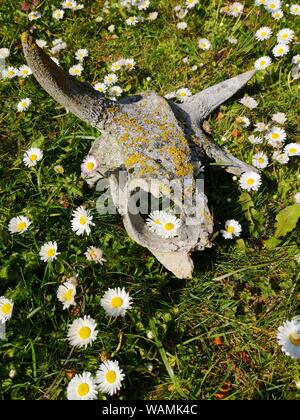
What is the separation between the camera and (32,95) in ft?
12.1

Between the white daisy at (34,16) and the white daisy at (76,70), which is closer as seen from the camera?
the white daisy at (76,70)

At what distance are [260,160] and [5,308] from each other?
2.15 metres

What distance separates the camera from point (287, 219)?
8.75 feet

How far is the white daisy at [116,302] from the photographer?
7.42 ft

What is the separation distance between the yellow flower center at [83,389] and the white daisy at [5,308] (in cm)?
62

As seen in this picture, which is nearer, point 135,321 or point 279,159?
point 135,321

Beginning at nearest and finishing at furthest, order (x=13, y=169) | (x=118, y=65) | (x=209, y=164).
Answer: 1. (x=209, y=164)
2. (x=13, y=169)
3. (x=118, y=65)

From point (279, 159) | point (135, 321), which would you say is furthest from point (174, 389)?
point (279, 159)

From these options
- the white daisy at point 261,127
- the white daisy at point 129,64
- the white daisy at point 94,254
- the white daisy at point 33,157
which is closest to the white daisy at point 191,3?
the white daisy at point 129,64

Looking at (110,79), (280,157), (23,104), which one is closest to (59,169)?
(23,104)

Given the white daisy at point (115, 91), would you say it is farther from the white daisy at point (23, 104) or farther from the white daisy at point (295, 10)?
the white daisy at point (295, 10)

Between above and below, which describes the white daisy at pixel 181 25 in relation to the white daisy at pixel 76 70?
above

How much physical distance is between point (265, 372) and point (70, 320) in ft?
4.05

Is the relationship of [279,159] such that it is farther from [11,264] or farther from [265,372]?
[11,264]
